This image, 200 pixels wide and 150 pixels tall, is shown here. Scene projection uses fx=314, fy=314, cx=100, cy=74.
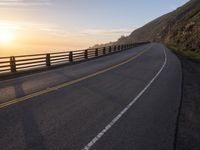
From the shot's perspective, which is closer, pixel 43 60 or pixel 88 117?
pixel 88 117

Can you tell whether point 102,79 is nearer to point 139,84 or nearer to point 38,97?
point 139,84

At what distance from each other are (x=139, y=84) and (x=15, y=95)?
655 centimetres

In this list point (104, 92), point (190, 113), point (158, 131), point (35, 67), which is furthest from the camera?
point (35, 67)

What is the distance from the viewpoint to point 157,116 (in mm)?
9969

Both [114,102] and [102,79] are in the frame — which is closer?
[114,102]

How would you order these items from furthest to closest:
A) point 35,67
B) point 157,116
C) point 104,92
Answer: point 35,67 < point 104,92 < point 157,116

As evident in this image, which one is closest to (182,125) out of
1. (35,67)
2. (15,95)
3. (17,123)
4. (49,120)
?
(49,120)

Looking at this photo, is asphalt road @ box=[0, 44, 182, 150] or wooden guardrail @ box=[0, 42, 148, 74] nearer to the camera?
asphalt road @ box=[0, 44, 182, 150]

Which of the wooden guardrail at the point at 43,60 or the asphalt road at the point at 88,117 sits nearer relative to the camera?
the asphalt road at the point at 88,117

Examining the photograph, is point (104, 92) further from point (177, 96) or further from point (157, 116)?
point (157, 116)

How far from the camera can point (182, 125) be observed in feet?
30.5

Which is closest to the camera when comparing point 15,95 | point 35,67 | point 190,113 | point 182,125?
point 182,125

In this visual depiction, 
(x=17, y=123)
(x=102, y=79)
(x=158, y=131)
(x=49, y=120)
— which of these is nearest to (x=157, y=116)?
(x=158, y=131)

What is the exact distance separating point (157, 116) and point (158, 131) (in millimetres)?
1542
